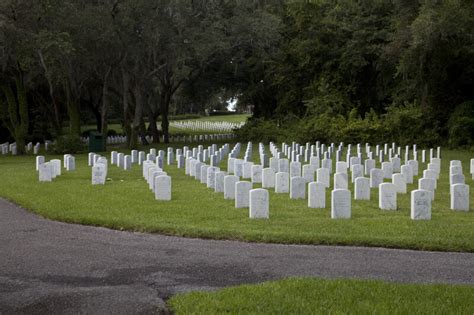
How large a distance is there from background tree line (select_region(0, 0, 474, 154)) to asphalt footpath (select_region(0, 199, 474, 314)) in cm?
1928

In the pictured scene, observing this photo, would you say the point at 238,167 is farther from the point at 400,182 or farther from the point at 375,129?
the point at 375,129

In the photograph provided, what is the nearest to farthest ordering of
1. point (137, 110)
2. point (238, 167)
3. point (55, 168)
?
point (238, 167) → point (55, 168) → point (137, 110)

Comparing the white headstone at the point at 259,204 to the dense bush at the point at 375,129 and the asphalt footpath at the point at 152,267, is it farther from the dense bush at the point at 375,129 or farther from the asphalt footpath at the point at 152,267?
the dense bush at the point at 375,129

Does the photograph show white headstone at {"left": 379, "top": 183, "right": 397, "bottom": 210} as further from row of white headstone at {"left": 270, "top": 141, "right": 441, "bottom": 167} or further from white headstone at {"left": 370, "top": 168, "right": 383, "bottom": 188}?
row of white headstone at {"left": 270, "top": 141, "right": 441, "bottom": 167}

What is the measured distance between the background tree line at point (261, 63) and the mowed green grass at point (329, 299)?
20.9 metres

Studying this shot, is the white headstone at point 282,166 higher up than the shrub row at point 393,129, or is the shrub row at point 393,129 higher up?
the shrub row at point 393,129

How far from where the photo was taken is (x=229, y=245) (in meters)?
10.3

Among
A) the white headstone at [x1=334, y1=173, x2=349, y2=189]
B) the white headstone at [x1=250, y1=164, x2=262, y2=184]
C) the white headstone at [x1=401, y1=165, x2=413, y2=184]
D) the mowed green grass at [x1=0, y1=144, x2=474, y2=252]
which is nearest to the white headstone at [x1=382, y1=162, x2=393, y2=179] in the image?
the white headstone at [x1=401, y1=165, x2=413, y2=184]

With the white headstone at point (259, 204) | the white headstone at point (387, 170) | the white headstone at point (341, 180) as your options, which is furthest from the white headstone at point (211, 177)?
the white headstone at point (387, 170)

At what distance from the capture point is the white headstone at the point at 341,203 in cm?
1248

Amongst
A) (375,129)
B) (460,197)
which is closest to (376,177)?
(460,197)

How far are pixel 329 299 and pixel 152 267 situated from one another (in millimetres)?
2798

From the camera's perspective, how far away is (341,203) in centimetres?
1249

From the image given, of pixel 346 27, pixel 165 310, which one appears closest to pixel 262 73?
pixel 346 27
